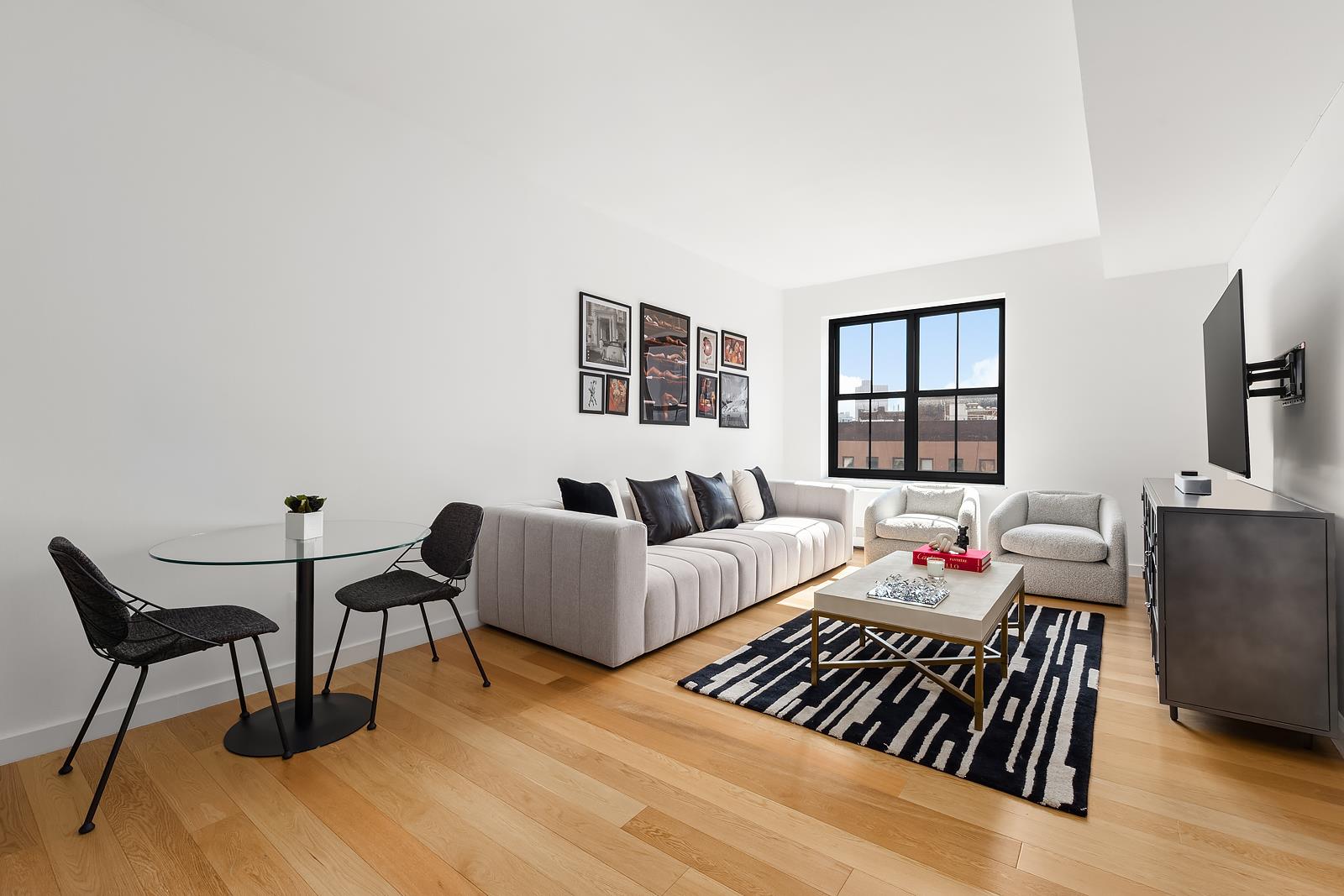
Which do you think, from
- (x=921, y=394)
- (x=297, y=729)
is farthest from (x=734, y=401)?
(x=297, y=729)

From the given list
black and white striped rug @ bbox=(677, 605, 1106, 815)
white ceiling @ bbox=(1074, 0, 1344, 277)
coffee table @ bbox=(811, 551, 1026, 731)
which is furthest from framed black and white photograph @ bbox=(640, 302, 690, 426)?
white ceiling @ bbox=(1074, 0, 1344, 277)

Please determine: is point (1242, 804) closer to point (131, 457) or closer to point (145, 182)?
point (131, 457)

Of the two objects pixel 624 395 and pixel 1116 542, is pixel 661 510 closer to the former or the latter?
pixel 624 395

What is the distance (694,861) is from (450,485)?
7.93 ft

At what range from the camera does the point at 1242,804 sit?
1935 millimetres

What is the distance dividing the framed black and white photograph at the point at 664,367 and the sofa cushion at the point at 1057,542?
2639mm

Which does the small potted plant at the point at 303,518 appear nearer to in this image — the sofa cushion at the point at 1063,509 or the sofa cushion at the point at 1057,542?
the sofa cushion at the point at 1057,542

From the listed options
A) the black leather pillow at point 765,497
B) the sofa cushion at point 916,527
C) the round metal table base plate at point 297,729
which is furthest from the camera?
the black leather pillow at point 765,497

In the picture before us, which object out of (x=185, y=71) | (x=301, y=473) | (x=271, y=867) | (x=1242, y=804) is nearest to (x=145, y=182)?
(x=185, y=71)

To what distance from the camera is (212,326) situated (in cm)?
260

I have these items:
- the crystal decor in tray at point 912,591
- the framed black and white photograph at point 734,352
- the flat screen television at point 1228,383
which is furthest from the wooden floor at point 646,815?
the framed black and white photograph at point 734,352

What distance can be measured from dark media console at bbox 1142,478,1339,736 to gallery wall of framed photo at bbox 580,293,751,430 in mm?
3230

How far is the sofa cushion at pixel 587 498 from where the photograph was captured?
366cm

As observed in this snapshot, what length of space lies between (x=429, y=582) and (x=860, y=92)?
2965 millimetres
